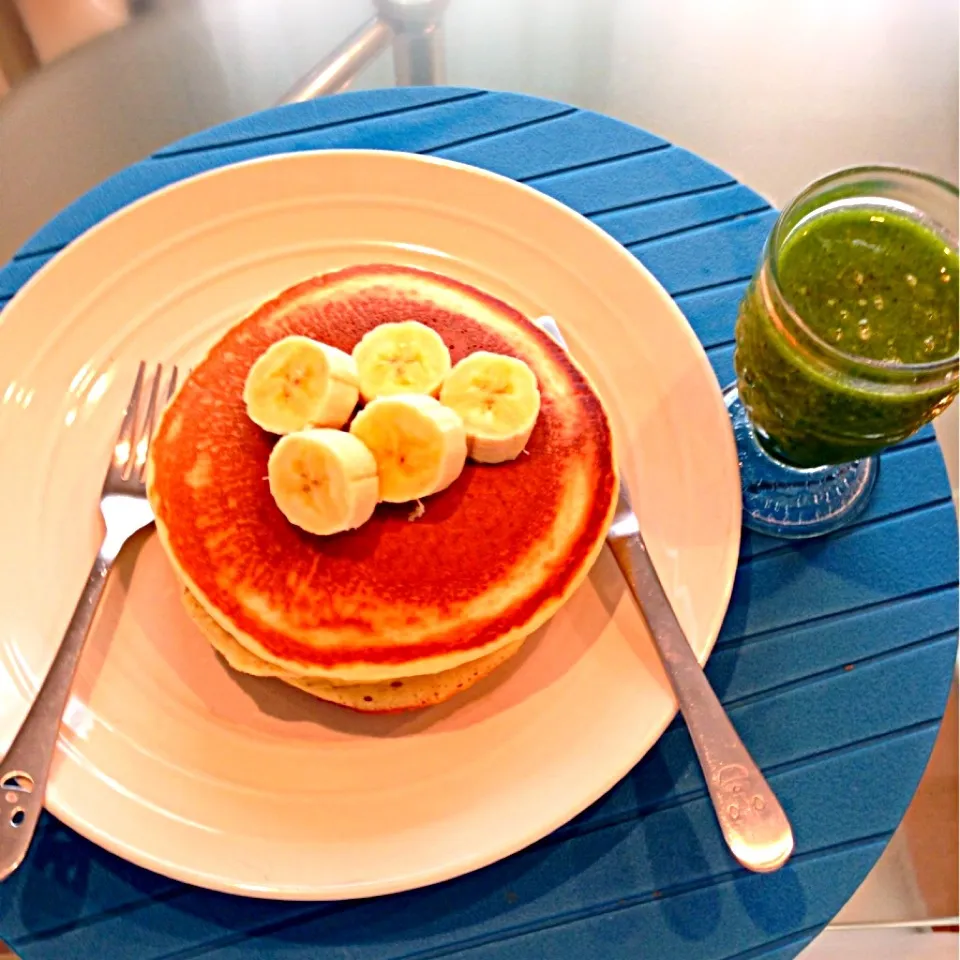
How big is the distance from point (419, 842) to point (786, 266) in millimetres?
1054

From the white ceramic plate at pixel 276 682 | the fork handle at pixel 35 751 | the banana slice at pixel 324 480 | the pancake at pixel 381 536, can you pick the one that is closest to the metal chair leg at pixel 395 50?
the white ceramic plate at pixel 276 682

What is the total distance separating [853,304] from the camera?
1.29 meters

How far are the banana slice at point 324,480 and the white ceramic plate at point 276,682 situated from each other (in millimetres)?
278

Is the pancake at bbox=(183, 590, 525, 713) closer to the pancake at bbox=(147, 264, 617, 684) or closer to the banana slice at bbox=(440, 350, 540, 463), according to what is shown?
the pancake at bbox=(147, 264, 617, 684)

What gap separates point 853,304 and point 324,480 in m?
0.88

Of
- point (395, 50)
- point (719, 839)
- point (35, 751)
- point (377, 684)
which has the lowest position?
point (719, 839)

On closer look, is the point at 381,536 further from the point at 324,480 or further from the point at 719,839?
the point at 719,839

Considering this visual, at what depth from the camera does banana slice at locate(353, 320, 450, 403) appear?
1346mm

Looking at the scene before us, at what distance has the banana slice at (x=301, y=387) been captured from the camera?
1281 mm

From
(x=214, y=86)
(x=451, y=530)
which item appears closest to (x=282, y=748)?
(x=451, y=530)

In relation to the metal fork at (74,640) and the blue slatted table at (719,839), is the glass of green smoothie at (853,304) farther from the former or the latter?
the metal fork at (74,640)

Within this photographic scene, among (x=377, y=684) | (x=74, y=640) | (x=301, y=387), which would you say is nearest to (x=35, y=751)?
(x=74, y=640)

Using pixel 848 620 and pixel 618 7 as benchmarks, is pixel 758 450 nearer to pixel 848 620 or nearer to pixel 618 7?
pixel 848 620

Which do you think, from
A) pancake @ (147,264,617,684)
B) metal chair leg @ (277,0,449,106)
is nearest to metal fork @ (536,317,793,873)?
pancake @ (147,264,617,684)
